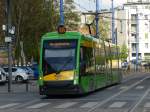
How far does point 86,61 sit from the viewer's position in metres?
31.0

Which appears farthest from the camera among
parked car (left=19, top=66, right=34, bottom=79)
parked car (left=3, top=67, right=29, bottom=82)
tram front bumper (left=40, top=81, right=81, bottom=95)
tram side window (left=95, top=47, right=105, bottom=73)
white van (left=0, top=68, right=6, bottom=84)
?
parked car (left=19, top=66, right=34, bottom=79)

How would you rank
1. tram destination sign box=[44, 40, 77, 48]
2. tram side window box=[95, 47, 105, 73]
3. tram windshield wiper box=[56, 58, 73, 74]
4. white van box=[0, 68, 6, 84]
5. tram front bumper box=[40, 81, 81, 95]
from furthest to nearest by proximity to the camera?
white van box=[0, 68, 6, 84] → tram side window box=[95, 47, 105, 73] → tram destination sign box=[44, 40, 77, 48] → tram windshield wiper box=[56, 58, 73, 74] → tram front bumper box=[40, 81, 81, 95]

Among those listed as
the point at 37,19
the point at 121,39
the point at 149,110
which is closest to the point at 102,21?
the point at 121,39

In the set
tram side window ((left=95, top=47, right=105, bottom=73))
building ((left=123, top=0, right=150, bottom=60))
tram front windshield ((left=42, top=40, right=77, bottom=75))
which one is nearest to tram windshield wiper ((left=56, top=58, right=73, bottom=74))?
tram front windshield ((left=42, top=40, right=77, bottom=75))

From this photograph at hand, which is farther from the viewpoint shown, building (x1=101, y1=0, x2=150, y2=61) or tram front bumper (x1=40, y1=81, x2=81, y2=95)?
building (x1=101, y1=0, x2=150, y2=61)

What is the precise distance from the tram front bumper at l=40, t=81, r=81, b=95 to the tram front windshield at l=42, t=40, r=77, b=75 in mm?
620

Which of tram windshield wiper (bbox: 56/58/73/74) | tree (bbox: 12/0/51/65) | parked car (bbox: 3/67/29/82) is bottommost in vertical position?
parked car (bbox: 3/67/29/82)

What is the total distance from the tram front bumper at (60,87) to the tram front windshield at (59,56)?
62 cm

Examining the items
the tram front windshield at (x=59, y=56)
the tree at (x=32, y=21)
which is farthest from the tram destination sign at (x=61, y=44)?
the tree at (x=32, y=21)

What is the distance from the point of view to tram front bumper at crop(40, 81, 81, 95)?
1132 inches

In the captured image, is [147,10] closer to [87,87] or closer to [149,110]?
[87,87]

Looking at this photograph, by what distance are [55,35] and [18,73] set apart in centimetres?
2481

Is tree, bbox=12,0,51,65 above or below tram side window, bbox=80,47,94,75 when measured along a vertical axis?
above

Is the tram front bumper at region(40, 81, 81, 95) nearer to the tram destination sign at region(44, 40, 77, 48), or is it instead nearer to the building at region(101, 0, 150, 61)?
the tram destination sign at region(44, 40, 77, 48)
